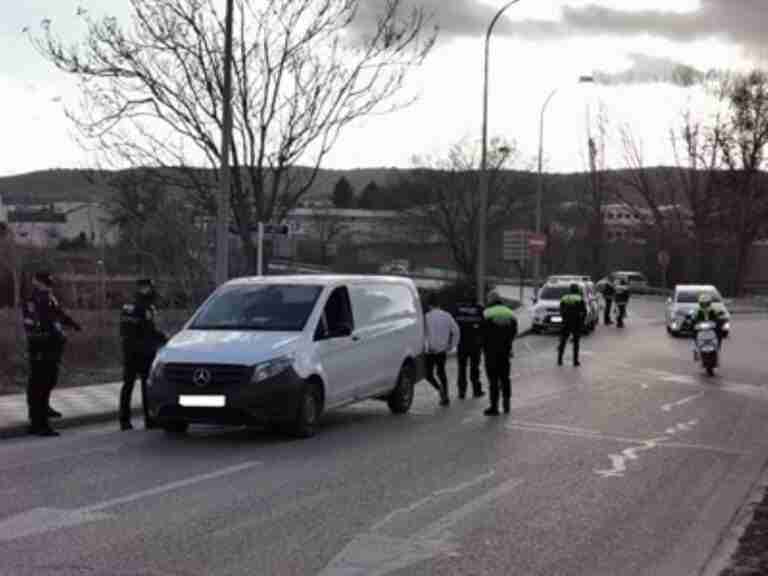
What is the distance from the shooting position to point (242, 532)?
7672 mm

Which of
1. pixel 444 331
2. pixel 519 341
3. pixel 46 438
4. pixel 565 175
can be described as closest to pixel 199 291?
pixel 519 341

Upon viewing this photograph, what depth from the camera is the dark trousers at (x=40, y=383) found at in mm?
12616

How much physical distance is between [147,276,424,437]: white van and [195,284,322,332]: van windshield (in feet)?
0.04

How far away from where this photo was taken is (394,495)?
918cm

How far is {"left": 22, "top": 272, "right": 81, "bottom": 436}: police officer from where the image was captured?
12.6m

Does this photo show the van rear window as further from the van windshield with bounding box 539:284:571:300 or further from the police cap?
the van windshield with bounding box 539:284:571:300

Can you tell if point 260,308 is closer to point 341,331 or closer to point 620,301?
point 341,331

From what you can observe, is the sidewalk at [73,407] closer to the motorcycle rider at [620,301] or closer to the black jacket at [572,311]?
the black jacket at [572,311]

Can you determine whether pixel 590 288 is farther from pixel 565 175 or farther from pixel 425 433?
pixel 565 175

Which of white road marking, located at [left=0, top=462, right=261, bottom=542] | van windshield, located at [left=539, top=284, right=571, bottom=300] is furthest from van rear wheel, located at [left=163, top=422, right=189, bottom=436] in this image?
van windshield, located at [left=539, top=284, right=571, bottom=300]

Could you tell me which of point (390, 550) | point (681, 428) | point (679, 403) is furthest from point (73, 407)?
point (679, 403)

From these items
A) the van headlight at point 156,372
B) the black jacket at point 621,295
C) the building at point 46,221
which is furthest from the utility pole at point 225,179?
the black jacket at point 621,295

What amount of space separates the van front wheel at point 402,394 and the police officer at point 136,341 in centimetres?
346

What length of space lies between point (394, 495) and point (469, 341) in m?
8.77
